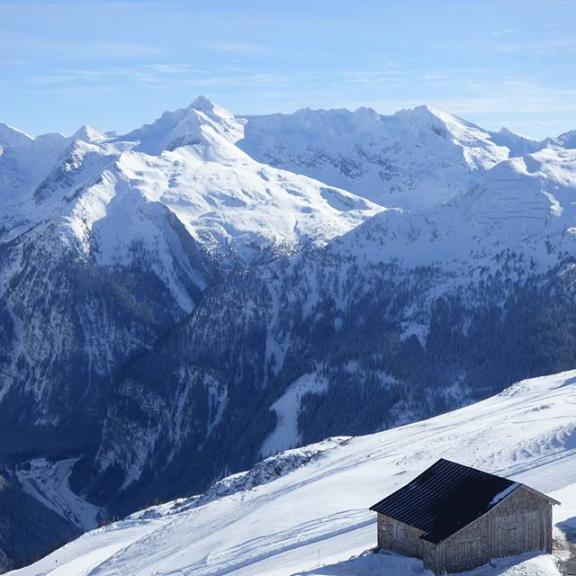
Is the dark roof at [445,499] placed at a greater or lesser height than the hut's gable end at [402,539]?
greater

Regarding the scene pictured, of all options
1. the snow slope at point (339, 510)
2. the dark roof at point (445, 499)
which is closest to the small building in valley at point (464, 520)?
the dark roof at point (445, 499)

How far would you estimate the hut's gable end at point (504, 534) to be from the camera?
197ft

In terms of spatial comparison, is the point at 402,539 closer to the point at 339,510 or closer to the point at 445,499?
the point at 445,499

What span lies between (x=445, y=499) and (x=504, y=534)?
367 cm

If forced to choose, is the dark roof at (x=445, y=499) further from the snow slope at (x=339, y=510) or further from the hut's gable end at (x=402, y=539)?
the snow slope at (x=339, y=510)

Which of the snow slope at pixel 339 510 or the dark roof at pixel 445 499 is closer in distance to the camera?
the dark roof at pixel 445 499

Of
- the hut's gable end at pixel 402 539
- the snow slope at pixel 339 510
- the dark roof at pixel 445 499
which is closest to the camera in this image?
the dark roof at pixel 445 499

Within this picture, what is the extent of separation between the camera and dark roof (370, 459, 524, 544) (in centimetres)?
6075

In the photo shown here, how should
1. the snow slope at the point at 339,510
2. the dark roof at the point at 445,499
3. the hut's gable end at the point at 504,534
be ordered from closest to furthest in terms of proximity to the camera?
the hut's gable end at the point at 504,534 → the dark roof at the point at 445,499 → the snow slope at the point at 339,510

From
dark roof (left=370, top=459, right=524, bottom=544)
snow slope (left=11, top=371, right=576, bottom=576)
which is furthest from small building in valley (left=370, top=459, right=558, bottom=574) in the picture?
snow slope (left=11, top=371, right=576, bottom=576)

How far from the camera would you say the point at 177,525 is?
113312mm

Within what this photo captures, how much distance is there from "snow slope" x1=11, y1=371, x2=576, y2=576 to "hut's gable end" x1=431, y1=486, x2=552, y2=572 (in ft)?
2.77

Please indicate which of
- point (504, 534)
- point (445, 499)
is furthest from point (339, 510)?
point (504, 534)

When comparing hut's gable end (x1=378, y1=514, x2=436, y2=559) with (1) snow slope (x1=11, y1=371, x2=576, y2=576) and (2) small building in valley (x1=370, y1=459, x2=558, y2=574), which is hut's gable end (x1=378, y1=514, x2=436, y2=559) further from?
(1) snow slope (x1=11, y1=371, x2=576, y2=576)
